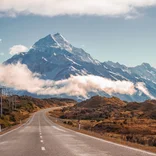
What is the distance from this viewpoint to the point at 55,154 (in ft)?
55.9

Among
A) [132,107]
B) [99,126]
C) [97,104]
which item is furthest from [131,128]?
[97,104]

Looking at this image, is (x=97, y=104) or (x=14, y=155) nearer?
(x=14, y=155)

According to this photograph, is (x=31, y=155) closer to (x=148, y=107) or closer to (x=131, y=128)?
(x=131, y=128)

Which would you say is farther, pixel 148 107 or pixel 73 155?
pixel 148 107

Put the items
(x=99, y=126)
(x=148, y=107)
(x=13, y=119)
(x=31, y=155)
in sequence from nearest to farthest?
(x=31, y=155) → (x=99, y=126) → (x=13, y=119) → (x=148, y=107)

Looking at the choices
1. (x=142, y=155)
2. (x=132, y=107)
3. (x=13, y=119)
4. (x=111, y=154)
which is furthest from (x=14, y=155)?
(x=132, y=107)

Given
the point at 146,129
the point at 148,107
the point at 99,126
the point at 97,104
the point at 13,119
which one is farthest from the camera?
the point at 97,104

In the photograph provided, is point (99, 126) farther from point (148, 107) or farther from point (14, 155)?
point (148, 107)

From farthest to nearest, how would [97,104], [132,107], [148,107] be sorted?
[97,104] → [132,107] → [148,107]

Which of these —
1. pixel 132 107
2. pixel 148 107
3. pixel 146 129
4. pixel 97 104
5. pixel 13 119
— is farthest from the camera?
pixel 97 104

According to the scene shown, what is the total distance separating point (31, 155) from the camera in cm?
1656

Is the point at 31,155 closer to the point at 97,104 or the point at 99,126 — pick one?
the point at 99,126

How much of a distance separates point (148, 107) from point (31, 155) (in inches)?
4765

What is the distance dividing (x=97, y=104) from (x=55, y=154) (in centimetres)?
17639
